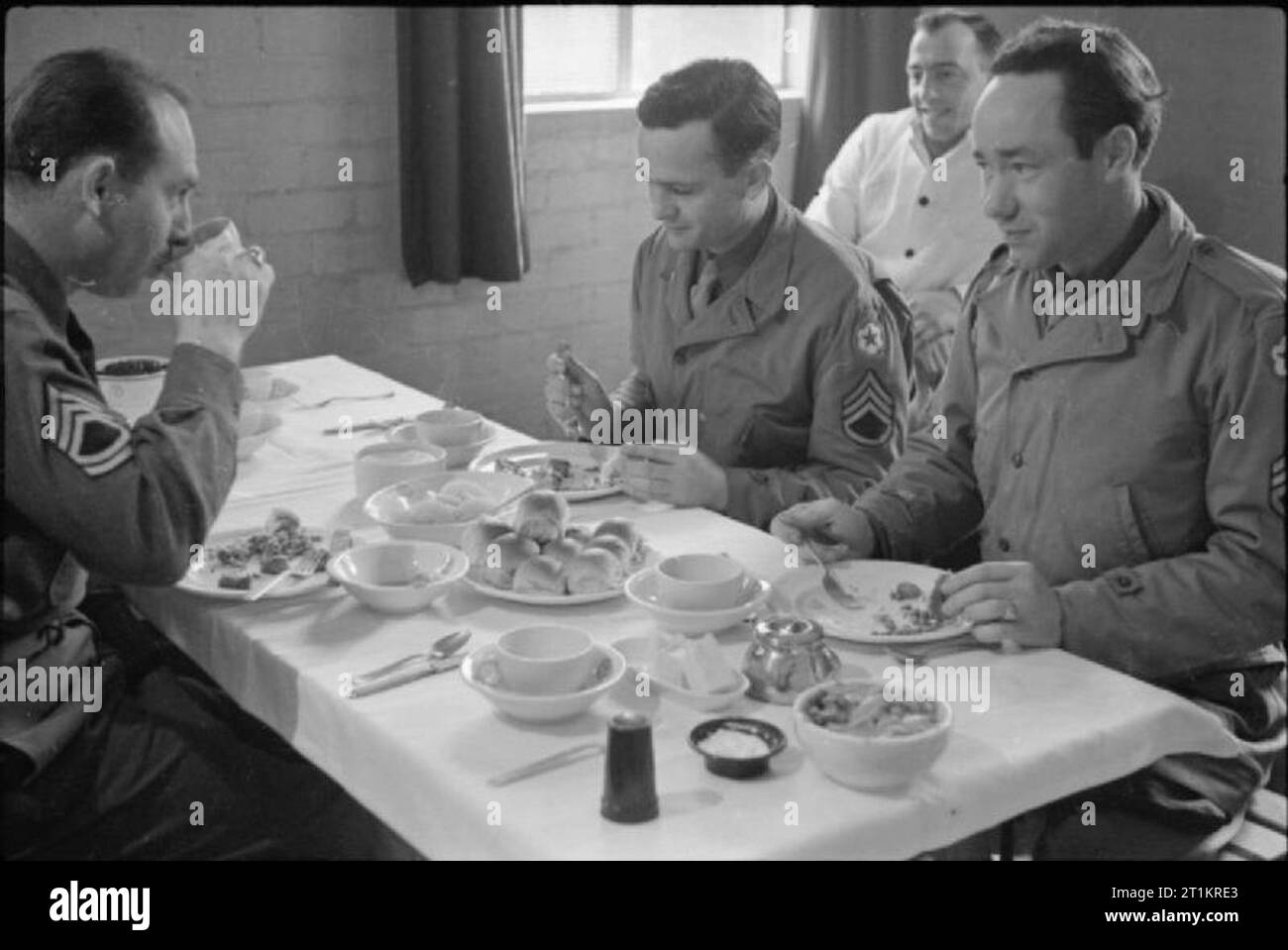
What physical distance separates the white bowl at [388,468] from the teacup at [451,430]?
0.39ft

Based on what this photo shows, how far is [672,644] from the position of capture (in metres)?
1.87

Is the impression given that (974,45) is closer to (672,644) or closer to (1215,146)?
(1215,146)

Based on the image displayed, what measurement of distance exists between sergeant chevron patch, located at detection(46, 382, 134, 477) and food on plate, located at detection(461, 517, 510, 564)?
0.49 m

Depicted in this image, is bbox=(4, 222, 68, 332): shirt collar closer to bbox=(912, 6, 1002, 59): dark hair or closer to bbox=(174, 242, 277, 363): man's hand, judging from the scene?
bbox=(174, 242, 277, 363): man's hand

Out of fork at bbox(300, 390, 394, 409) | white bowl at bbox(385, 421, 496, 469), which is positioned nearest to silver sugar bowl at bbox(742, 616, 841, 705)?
white bowl at bbox(385, 421, 496, 469)

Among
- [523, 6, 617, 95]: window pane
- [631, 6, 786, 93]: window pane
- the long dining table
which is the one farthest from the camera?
[631, 6, 786, 93]: window pane

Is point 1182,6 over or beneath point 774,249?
over

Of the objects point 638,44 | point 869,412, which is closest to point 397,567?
point 869,412

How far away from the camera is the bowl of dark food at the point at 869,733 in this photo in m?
1.50

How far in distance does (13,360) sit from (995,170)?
1.31 meters

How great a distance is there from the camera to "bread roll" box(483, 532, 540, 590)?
204 cm

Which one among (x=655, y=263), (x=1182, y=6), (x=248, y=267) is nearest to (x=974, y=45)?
(x=1182, y=6)

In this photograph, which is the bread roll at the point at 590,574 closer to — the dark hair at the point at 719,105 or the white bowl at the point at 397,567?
the white bowl at the point at 397,567
